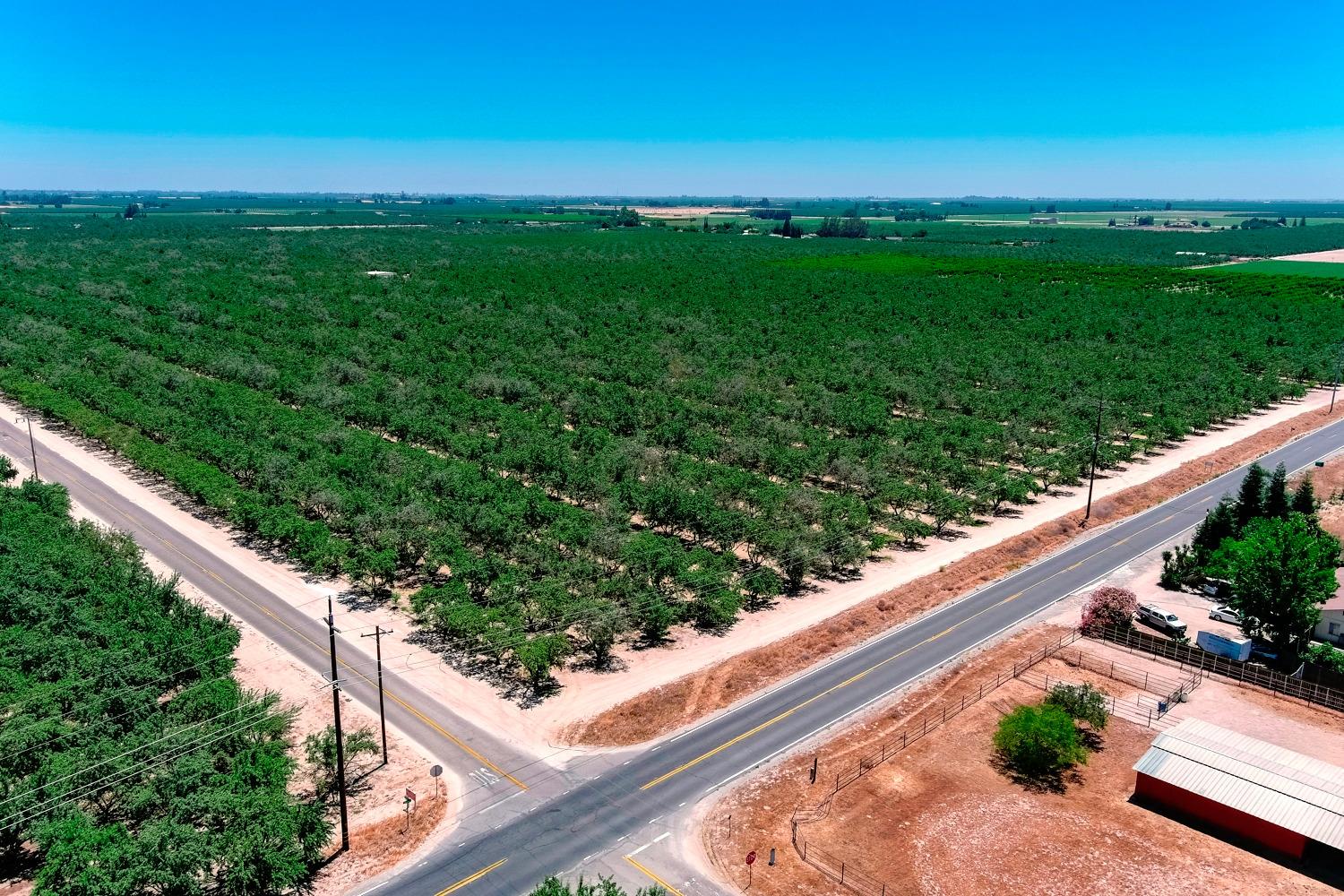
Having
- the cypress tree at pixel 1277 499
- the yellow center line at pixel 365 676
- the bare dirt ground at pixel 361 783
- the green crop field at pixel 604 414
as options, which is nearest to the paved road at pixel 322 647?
the yellow center line at pixel 365 676

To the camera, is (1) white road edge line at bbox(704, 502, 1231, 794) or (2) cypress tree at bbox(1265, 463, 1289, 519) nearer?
(1) white road edge line at bbox(704, 502, 1231, 794)

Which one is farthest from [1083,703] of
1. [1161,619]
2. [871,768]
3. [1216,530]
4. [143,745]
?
[143,745]

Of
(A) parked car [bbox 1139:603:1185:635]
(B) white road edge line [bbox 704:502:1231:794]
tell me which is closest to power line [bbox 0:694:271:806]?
(B) white road edge line [bbox 704:502:1231:794]

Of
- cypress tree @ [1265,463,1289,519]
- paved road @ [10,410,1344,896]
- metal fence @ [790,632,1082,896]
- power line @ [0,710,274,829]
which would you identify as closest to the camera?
power line @ [0,710,274,829]

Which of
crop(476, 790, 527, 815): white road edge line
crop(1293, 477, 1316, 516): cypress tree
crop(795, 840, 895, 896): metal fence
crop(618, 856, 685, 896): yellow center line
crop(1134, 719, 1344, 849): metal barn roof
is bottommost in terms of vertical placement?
crop(795, 840, 895, 896): metal fence

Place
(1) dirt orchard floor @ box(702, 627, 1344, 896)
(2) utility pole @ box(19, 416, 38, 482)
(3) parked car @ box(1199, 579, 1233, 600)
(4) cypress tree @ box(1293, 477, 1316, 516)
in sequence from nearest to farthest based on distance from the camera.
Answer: (1) dirt orchard floor @ box(702, 627, 1344, 896), (3) parked car @ box(1199, 579, 1233, 600), (4) cypress tree @ box(1293, 477, 1316, 516), (2) utility pole @ box(19, 416, 38, 482)

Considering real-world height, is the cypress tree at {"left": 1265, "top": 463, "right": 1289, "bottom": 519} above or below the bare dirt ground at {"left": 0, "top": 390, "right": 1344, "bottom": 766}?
above

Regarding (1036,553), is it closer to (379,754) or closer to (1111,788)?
(1111,788)

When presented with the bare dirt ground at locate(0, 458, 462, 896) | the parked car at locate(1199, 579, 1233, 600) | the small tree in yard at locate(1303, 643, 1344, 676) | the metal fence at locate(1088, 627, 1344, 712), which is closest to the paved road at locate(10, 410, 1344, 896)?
A: the bare dirt ground at locate(0, 458, 462, 896)

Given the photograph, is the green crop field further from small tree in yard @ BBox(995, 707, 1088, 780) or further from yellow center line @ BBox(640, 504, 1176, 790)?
small tree in yard @ BBox(995, 707, 1088, 780)
